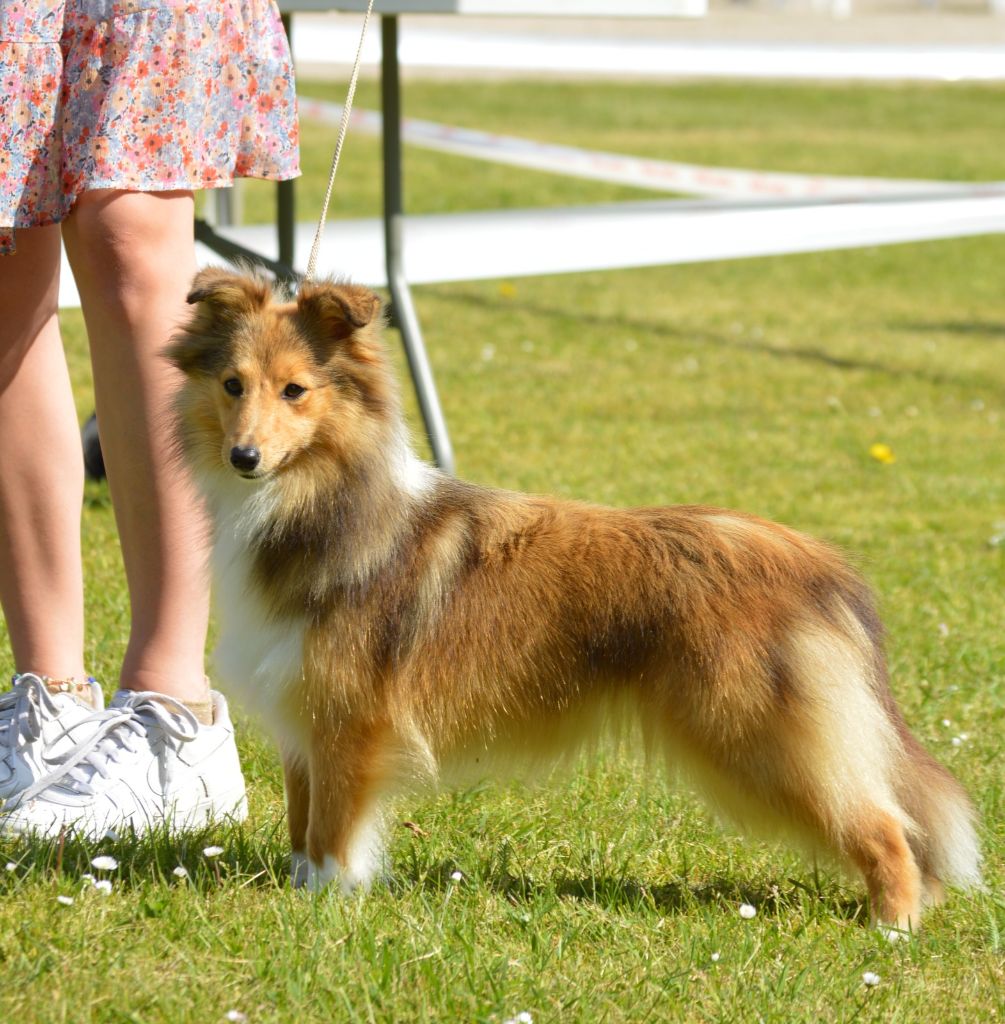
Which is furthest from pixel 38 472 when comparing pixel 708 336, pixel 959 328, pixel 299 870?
pixel 959 328

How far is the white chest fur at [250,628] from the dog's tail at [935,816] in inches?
43.9

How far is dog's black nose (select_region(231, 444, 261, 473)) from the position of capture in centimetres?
264

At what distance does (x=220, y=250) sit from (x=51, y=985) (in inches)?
160

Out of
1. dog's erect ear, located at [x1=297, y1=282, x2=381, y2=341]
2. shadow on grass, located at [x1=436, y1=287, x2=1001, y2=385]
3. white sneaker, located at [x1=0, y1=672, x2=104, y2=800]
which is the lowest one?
shadow on grass, located at [x1=436, y1=287, x2=1001, y2=385]

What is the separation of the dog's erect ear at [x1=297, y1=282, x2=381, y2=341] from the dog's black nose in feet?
0.96

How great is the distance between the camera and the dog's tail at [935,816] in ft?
9.41

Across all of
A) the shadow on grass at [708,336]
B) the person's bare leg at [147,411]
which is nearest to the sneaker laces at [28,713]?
the person's bare leg at [147,411]

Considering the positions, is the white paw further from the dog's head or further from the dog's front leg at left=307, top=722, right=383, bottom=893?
the dog's head

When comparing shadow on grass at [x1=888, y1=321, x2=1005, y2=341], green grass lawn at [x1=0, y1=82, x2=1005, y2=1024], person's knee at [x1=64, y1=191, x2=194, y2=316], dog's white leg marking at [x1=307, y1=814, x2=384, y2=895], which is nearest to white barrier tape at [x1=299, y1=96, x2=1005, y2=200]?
green grass lawn at [x1=0, y1=82, x2=1005, y2=1024]

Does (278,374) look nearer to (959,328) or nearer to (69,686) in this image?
(69,686)

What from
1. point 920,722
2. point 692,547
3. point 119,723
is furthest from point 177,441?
point 920,722

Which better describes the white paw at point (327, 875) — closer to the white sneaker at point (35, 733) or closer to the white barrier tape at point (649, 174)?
the white sneaker at point (35, 733)

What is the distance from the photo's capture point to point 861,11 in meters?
43.4

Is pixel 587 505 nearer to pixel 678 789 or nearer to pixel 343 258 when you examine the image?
pixel 678 789
